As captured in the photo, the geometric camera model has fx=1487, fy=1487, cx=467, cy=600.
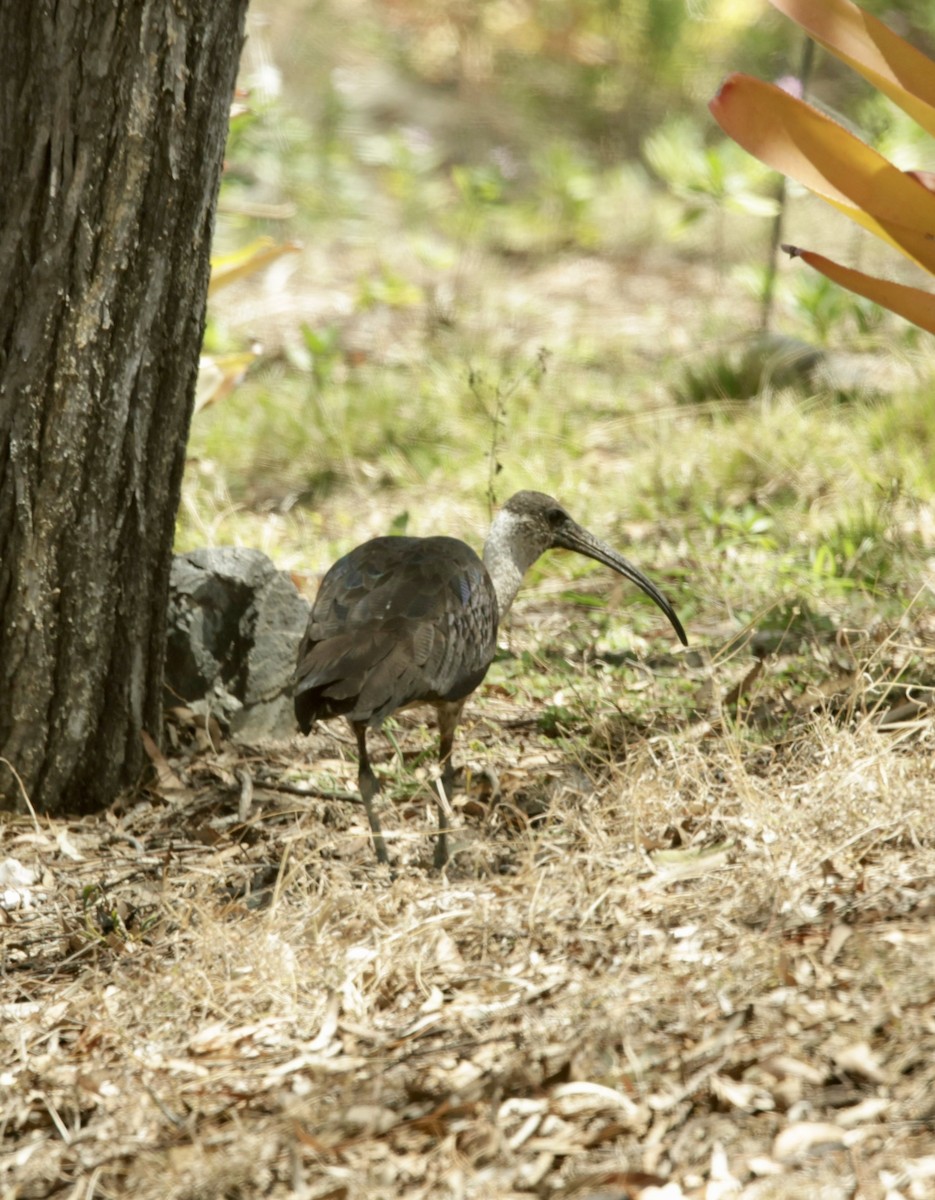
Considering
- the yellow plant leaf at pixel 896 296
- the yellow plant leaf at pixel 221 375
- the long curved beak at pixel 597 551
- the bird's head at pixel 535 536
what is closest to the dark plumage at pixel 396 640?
the bird's head at pixel 535 536

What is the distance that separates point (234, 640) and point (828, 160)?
245 centimetres

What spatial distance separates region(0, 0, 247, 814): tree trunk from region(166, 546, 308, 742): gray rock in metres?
0.42

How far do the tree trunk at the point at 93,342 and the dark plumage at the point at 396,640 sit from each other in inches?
24.7

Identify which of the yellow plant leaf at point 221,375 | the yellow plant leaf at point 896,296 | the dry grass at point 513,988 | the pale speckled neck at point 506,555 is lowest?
the dry grass at point 513,988

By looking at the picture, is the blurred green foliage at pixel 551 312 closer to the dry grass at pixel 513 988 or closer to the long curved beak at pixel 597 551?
the long curved beak at pixel 597 551

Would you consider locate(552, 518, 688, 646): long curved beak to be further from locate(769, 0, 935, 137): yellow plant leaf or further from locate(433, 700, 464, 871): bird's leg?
locate(769, 0, 935, 137): yellow plant leaf

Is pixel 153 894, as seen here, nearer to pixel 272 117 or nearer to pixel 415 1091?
pixel 415 1091

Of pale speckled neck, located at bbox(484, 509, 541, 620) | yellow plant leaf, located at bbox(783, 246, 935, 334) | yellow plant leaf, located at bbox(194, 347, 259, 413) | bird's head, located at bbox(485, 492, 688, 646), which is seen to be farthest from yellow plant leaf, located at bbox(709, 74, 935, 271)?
yellow plant leaf, located at bbox(194, 347, 259, 413)

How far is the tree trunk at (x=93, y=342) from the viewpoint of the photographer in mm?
4023

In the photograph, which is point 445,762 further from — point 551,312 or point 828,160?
point 551,312

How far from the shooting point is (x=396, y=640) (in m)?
4.12

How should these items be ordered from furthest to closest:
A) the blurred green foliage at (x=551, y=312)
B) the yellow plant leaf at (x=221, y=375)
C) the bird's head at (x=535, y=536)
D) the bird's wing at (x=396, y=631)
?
the blurred green foliage at (x=551, y=312) < the yellow plant leaf at (x=221, y=375) < the bird's head at (x=535, y=536) < the bird's wing at (x=396, y=631)

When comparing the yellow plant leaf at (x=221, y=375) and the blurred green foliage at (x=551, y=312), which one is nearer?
the yellow plant leaf at (x=221, y=375)

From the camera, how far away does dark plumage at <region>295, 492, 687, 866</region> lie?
396 centimetres
